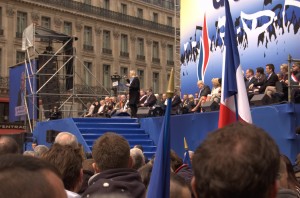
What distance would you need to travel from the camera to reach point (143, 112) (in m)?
15.8

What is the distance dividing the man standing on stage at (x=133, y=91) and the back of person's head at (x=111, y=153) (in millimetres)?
11953

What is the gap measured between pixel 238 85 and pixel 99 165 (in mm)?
1626

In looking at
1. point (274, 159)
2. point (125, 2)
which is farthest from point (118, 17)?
point (274, 159)

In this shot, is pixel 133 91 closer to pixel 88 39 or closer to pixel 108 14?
pixel 88 39

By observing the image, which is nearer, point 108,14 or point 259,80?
point 259,80

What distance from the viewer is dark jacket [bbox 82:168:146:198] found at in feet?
10.3

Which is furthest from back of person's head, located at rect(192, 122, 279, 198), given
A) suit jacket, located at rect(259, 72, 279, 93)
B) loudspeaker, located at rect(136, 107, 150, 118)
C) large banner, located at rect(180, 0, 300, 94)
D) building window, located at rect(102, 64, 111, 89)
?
building window, located at rect(102, 64, 111, 89)

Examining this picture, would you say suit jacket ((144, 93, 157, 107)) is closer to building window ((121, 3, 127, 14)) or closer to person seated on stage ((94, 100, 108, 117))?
person seated on stage ((94, 100, 108, 117))

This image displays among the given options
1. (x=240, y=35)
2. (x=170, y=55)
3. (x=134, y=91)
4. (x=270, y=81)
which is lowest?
(x=134, y=91)

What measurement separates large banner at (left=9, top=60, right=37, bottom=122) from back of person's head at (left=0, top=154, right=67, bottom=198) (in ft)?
55.9

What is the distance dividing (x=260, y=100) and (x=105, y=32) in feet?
123

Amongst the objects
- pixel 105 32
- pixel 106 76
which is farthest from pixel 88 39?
pixel 106 76

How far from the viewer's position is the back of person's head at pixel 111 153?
3543 mm

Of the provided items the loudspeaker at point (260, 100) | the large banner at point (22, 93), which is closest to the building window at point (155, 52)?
the large banner at point (22, 93)
